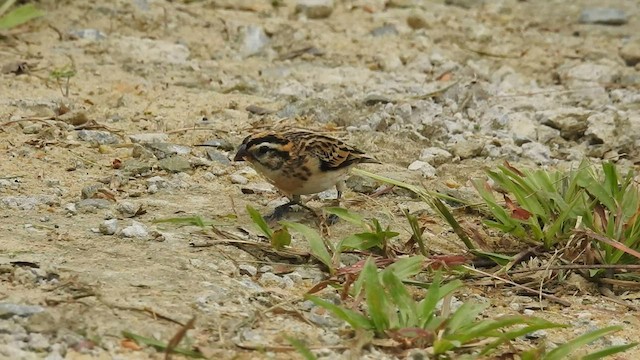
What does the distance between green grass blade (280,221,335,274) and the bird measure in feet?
2.37

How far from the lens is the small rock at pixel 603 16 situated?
11.7 metres

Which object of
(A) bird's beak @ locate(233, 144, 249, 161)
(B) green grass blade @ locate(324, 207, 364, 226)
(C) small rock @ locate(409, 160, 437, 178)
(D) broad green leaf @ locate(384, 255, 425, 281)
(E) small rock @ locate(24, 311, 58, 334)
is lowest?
(C) small rock @ locate(409, 160, 437, 178)

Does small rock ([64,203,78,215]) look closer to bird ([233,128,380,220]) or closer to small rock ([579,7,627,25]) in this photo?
bird ([233,128,380,220])

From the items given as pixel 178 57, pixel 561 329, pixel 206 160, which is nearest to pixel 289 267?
pixel 561 329

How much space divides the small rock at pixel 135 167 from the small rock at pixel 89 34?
294cm

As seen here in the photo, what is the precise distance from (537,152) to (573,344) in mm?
3515

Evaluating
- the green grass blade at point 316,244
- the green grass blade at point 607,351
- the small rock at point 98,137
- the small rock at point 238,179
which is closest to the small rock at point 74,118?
the small rock at point 98,137

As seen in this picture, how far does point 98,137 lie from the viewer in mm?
7801

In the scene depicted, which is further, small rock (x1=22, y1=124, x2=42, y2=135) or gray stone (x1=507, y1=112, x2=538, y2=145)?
gray stone (x1=507, y1=112, x2=538, y2=145)

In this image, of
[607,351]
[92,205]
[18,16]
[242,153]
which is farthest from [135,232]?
[18,16]

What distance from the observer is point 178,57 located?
983cm

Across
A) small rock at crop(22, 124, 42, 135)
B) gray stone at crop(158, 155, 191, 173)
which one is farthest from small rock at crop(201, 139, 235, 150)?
small rock at crop(22, 124, 42, 135)

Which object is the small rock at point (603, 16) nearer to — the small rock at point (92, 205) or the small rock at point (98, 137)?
the small rock at point (98, 137)

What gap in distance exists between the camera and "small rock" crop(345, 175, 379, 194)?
24.1 ft
